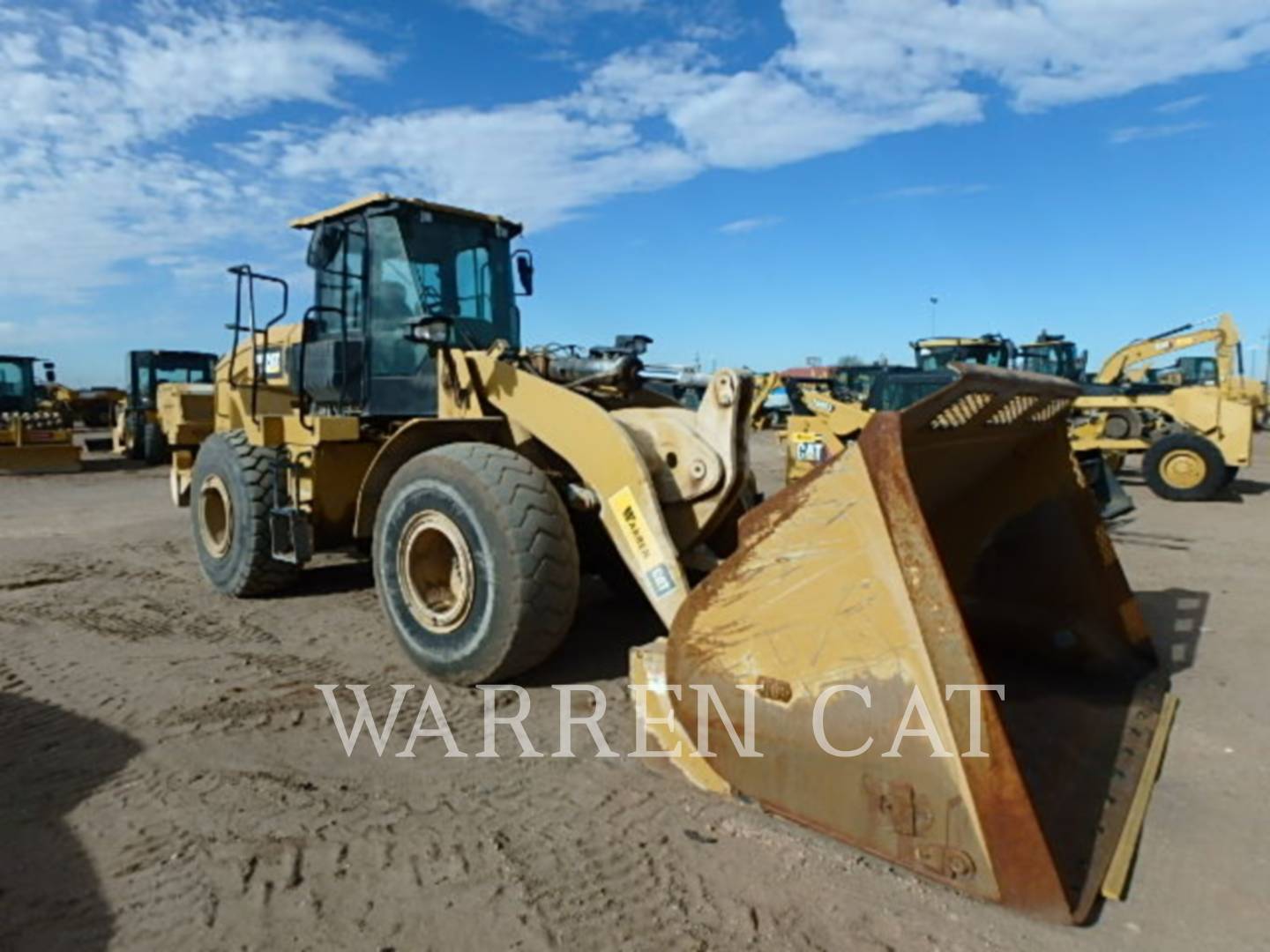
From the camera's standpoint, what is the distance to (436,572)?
4.69 metres

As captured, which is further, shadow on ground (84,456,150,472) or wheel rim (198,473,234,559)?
shadow on ground (84,456,150,472)

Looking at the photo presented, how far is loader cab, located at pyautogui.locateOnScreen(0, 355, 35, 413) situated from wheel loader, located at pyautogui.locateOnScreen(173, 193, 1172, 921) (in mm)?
21564

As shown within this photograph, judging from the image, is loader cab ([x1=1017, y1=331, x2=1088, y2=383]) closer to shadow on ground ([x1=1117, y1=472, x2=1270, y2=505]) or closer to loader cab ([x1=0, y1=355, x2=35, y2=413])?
shadow on ground ([x1=1117, y1=472, x2=1270, y2=505])

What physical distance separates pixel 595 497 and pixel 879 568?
180 centimetres

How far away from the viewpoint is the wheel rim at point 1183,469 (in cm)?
1250

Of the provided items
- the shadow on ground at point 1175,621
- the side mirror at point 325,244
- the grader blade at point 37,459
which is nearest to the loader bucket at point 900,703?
the shadow on ground at point 1175,621

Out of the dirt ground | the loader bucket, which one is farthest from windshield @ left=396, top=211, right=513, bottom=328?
the loader bucket

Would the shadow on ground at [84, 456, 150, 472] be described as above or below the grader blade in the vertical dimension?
below

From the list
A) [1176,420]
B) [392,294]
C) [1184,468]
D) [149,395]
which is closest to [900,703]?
[392,294]

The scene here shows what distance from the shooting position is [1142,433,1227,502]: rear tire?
489 inches

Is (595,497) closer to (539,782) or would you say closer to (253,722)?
(539,782)

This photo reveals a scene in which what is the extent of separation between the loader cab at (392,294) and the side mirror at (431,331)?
1.92 ft

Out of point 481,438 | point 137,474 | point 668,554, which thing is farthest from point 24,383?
point 668,554

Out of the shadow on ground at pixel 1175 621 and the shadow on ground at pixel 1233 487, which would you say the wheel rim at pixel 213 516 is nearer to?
the shadow on ground at pixel 1175 621
